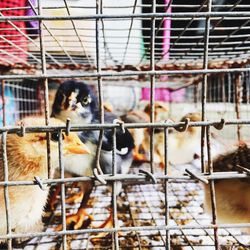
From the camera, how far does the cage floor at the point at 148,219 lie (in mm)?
1171

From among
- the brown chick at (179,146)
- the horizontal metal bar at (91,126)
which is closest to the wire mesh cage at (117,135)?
the horizontal metal bar at (91,126)

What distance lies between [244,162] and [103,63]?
1044mm

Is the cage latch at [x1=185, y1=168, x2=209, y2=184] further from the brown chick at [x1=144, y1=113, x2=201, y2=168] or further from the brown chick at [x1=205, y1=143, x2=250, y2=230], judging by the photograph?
the brown chick at [x1=144, y1=113, x2=201, y2=168]

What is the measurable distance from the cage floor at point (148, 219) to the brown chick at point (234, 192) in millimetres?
71

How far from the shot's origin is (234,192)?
45.1 inches

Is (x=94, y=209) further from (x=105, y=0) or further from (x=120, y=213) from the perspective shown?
(x=105, y=0)

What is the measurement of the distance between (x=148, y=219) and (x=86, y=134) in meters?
0.46

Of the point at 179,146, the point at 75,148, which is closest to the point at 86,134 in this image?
the point at 75,148

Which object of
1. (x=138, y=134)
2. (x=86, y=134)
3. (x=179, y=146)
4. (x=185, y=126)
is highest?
(x=185, y=126)

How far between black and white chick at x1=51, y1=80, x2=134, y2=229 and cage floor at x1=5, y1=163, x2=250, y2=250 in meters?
0.17

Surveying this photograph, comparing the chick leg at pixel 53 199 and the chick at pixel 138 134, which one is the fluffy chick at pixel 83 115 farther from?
the chick at pixel 138 134

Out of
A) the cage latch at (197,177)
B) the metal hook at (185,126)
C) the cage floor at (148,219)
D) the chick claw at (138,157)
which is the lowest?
the cage floor at (148,219)

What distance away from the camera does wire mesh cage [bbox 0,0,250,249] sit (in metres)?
0.69

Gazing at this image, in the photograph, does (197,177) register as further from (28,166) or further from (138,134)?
(138,134)
